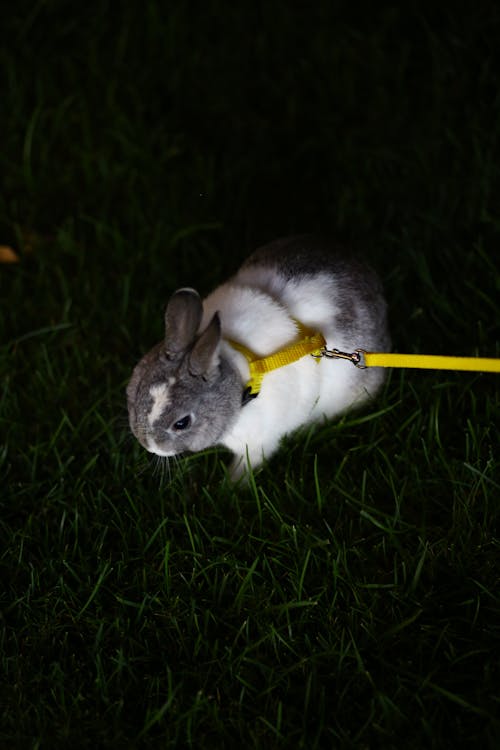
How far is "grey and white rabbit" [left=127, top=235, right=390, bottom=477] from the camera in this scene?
8.51ft

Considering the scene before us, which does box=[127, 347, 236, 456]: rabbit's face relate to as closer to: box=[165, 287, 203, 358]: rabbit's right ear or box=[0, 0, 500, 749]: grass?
box=[165, 287, 203, 358]: rabbit's right ear

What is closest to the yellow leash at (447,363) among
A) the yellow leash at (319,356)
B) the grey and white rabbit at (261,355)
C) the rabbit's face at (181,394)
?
the yellow leash at (319,356)

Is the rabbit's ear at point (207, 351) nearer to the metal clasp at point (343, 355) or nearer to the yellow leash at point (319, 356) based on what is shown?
the yellow leash at point (319, 356)

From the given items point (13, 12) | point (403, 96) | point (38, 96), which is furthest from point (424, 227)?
point (13, 12)

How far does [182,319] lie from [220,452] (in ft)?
2.47

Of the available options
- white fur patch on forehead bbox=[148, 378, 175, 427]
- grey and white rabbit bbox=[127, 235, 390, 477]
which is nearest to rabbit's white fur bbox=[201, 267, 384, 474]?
grey and white rabbit bbox=[127, 235, 390, 477]

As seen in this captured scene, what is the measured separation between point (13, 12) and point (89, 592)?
139 inches

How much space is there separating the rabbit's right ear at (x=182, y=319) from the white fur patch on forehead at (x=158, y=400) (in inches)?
4.4

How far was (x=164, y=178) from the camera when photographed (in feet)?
13.3

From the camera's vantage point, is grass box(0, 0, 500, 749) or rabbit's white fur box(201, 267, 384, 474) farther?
rabbit's white fur box(201, 267, 384, 474)

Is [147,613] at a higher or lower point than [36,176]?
lower

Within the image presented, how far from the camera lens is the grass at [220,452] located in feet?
8.13

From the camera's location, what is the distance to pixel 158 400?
102 inches

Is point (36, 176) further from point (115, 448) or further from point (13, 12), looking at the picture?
A: point (115, 448)
